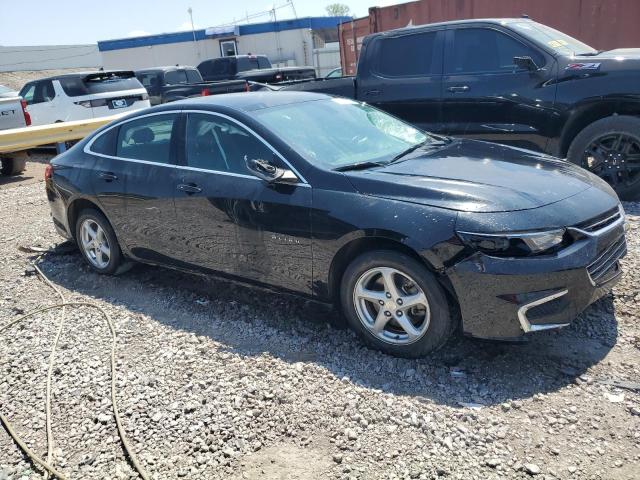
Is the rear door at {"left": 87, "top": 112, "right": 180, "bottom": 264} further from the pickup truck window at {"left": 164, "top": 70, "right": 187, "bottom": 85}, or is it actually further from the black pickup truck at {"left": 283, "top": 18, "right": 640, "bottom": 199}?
the pickup truck window at {"left": 164, "top": 70, "right": 187, "bottom": 85}

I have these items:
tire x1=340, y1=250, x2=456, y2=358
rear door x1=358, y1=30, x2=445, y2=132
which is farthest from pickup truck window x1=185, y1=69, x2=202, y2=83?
tire x1=340, y1=250, x2=456, y2=358

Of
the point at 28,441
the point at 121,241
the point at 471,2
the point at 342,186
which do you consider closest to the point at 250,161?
the point at 342,186

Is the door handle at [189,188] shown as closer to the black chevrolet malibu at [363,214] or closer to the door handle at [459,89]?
the black chevrolet malibu at [363,214]

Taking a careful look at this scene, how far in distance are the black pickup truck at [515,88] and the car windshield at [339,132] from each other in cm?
217

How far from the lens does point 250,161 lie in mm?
4082

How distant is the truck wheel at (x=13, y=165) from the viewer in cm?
1152

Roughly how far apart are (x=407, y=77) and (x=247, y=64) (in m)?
13.5

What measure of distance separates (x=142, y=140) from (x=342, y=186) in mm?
2153

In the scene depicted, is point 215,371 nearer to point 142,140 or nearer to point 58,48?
point 142,140

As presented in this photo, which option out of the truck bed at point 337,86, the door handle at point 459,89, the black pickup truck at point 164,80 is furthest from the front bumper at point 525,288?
the black pickup truck at point 164,80

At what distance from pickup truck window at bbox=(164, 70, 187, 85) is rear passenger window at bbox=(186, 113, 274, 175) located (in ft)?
41.5

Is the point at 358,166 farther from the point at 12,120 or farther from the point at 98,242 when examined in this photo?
the point at 12,120

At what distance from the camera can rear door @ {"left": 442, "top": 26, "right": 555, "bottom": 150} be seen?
645 centimetres

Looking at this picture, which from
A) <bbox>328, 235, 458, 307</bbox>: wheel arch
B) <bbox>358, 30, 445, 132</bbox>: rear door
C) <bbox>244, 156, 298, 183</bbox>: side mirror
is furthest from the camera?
<bbox>358, 30, 445, 132</bbox>: rear door
